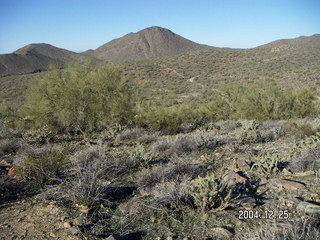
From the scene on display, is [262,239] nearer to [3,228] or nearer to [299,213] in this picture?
[299,213]

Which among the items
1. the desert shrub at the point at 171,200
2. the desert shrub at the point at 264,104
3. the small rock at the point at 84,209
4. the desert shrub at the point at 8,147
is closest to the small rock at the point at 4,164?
the desert shrub at the point at 8,147

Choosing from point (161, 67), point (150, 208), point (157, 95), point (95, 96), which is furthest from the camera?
point (161, 67)

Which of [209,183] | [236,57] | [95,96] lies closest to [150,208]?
[209,183]

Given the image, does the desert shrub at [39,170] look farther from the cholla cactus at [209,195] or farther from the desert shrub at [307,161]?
the desert shrub at [307,161]

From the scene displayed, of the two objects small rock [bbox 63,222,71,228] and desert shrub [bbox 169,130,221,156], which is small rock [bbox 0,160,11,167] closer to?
small rock [bbox 63,222,71,228]

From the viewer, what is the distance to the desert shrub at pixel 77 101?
1069cm

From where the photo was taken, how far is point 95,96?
36.0ft

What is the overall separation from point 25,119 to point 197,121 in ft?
24.7

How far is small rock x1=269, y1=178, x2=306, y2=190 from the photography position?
446 centimetres

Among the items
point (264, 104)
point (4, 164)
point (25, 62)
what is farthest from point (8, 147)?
point (25, 62)

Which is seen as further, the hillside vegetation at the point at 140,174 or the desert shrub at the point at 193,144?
the desert shrub at the point at 193,144

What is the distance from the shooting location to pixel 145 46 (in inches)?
4412

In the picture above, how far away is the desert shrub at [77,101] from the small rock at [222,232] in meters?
8.05

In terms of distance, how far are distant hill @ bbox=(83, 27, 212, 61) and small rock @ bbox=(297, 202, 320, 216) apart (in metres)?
97.8
